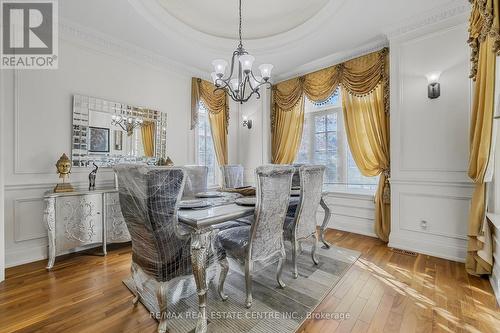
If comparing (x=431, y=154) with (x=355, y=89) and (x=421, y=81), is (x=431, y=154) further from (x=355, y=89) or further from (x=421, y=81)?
(x=355, y=89)

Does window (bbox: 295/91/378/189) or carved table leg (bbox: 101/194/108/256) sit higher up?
window (bbox: 295/91/378/189)

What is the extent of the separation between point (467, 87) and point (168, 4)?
368 centimetres

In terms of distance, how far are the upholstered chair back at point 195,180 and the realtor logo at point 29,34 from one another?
2075 millimetres

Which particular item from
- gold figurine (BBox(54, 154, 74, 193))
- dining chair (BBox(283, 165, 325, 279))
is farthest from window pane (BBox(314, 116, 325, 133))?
gold figurine (BBox(54, 154, 74, 193))

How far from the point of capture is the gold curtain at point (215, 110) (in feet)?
13.7

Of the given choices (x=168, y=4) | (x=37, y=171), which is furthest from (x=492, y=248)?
(x=37, y=171)

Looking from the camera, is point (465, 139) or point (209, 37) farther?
point (209, 37)

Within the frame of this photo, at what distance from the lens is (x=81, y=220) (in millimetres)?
2629

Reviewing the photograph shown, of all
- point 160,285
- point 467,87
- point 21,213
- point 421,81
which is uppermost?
point 421,81

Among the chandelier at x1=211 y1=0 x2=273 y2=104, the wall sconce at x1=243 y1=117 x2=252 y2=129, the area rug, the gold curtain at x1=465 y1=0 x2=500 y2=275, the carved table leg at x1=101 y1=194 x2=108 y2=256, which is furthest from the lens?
the wall sconce at x1=243 y1=117 x2=252 y2=129

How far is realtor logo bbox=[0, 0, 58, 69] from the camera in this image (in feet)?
8.07

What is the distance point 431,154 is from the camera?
→ 2.72m

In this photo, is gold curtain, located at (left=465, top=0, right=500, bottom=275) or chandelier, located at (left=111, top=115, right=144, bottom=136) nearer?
gold curtain, located at (left=465, top=0, right=500, bottom=275)

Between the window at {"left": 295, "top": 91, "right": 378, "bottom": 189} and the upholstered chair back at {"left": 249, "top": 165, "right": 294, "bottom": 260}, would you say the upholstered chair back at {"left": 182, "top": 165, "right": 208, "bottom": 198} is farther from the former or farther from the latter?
the window at {"left": 295, "top": 91, "right": 378, "bottom": 189}
